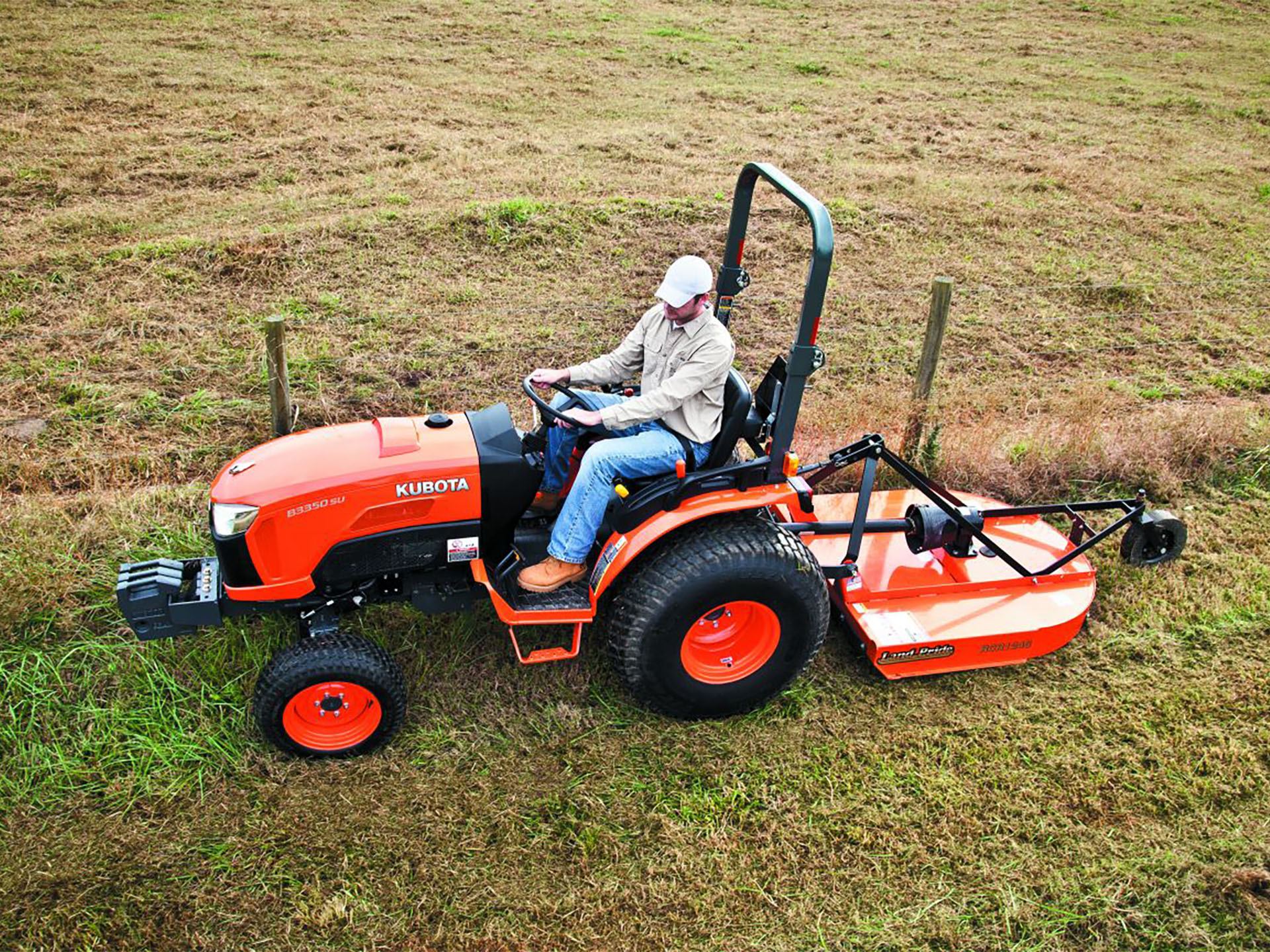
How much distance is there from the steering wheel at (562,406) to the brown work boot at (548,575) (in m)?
0.53

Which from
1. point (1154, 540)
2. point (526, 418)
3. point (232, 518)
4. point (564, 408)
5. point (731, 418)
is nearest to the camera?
point (232, 518)

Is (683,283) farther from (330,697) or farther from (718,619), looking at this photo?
(330,697)

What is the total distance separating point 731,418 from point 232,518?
1832mm

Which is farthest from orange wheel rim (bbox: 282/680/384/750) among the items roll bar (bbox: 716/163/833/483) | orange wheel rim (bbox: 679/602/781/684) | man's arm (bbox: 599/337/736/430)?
roll bar (bbox: 716/163/833/483)

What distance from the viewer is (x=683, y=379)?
3627 millimetres

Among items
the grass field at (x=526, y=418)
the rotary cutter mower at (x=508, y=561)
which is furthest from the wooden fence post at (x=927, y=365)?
the rotary cutter mower at (x=508, y=561)

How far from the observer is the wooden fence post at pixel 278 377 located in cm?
487

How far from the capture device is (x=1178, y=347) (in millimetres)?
7551

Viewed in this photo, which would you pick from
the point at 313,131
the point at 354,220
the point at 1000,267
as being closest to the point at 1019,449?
the point at 1000,267

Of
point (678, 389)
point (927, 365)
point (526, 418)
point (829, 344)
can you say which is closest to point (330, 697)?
point (678, 389)

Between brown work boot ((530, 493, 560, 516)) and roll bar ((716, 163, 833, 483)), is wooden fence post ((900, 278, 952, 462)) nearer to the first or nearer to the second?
roll bar ((716, 163, 833, 483))

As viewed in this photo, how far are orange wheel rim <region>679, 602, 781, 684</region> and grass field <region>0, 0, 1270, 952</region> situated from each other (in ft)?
0.74

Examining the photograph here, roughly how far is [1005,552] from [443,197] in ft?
21.7

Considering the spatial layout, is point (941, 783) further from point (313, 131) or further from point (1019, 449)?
point (313, 131)
